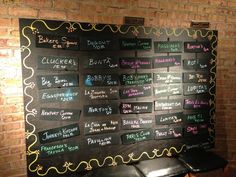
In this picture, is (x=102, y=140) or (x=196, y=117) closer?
(x=102, y=140)

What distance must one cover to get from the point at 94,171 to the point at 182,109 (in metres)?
1.54

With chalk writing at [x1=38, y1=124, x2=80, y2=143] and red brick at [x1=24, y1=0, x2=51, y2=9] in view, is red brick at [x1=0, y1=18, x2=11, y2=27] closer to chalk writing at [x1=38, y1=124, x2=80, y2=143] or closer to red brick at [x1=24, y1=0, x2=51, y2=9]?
red brick at [x1=24, y1=0, x2=51, y2=9]

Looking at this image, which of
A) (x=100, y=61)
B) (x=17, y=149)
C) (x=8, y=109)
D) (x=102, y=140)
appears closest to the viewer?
(x=8, y=109)

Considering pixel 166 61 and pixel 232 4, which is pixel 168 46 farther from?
pixel 232 4

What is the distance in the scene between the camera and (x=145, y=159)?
12.0ft

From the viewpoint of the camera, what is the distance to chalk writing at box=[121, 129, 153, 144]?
3.51 m

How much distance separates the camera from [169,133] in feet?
12.4

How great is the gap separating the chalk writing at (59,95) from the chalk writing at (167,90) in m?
1.12

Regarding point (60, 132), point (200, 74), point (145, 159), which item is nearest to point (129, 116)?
point (145, 159)

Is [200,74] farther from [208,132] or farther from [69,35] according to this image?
[69,35]

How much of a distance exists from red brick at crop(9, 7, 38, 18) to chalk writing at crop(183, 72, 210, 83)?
85.6 inches

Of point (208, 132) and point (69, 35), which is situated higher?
point (69, 35)

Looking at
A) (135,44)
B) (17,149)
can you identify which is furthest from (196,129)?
(17,149)

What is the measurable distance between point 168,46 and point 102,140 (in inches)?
62.0
